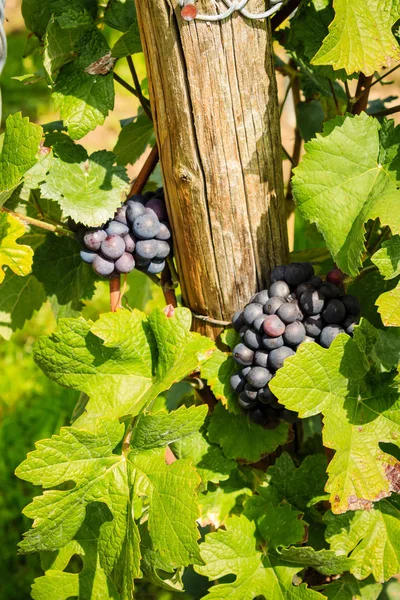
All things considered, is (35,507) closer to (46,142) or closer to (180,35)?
(46,142)

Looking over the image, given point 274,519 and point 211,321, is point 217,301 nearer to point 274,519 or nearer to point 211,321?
point 211,321

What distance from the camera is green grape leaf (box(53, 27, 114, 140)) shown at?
1372 millimetres

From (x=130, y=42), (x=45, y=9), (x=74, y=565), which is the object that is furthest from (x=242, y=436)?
(x=74, y=565)

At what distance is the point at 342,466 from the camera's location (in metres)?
1.19

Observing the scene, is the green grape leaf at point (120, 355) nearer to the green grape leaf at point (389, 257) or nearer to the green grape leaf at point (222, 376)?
the green grape leaf at point (222, 376)

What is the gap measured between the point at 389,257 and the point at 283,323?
9.2 inches

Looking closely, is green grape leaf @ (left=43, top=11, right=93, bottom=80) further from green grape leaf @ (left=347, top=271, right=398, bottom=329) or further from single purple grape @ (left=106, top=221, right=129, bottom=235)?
green grape leaf @ (left=347, top=271, right=398, bottom=329)

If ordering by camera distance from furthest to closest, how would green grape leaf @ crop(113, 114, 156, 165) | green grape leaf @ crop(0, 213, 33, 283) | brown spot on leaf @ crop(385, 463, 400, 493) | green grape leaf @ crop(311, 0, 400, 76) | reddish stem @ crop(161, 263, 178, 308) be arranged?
green grape leaf @ crop(113, 114, 156, 165), reddish stem @ crop(161, 263, 178, 308), green grape leaf @ crop(0, 213, 33, 283), brown spot on leaf @ crop(385, 463, 400, 493), green grape leaf @ crop(311, 0, 400, 76)

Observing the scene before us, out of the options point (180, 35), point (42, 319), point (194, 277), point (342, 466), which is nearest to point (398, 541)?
point (342, 466)

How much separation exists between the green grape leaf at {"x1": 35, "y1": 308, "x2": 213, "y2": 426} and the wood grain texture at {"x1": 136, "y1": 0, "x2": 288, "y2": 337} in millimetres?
141

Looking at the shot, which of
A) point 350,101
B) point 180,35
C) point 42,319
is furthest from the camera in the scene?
point 42,319

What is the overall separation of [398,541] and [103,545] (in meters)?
0.57

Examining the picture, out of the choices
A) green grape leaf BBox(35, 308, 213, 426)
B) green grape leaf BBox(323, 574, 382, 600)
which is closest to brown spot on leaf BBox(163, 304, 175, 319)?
green grape leaf BBox(35, 308, 213, 426)

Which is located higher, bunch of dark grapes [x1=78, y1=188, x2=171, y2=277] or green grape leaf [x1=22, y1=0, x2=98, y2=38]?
green grape leaf [x1=22, y1=0, x2=98, y2=38]
